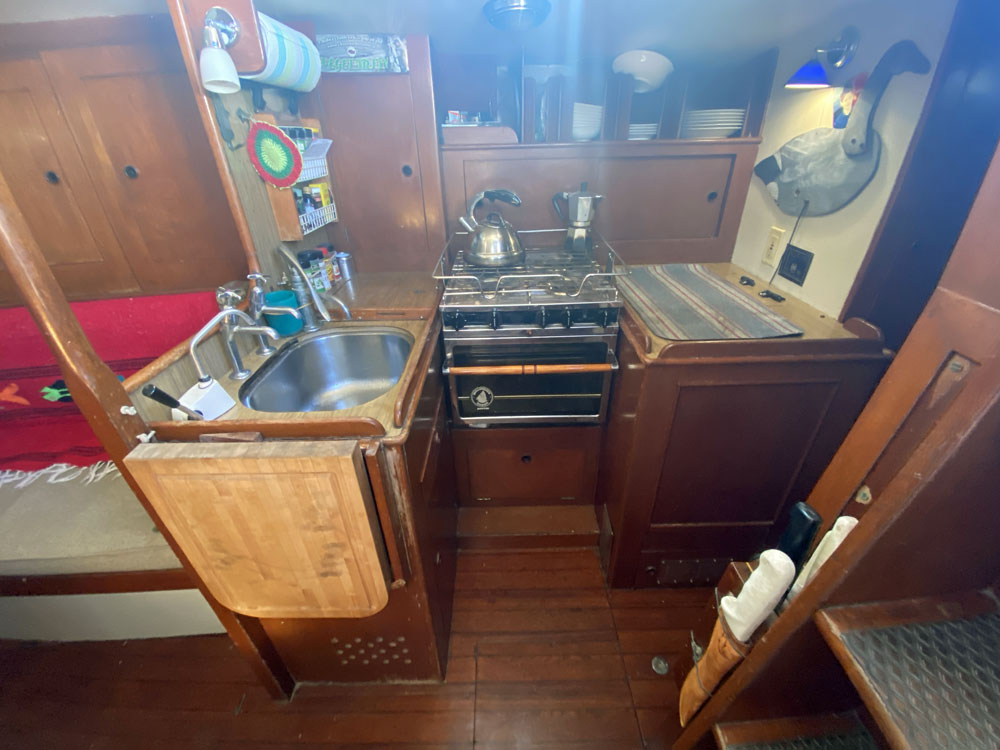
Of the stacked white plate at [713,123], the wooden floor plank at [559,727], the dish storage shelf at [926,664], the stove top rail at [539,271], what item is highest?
the stacked white plate at [713,123]

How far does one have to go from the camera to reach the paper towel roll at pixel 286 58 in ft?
3.58

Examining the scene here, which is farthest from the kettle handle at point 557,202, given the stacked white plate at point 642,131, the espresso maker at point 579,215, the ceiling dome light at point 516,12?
the ceiling dome light at point 516,12

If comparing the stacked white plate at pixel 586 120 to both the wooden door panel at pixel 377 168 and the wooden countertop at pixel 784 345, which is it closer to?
the wooden door panel at pixel 377 168

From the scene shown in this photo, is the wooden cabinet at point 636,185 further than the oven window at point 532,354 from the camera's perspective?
Yes

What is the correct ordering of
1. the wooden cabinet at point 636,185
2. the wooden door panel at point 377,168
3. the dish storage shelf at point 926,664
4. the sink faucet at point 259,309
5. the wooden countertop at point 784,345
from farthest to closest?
the wooden cabinet at point 636,185
the wooden door panel at point 377,168
the sink faucet at point 259,309
the wooden countertop at point 784,345
the dish storage shelf at point 926,664

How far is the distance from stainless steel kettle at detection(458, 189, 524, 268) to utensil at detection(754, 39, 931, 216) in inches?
37.9

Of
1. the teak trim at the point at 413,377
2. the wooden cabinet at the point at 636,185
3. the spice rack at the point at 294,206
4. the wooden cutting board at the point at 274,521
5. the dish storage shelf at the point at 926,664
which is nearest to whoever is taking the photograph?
the dish storage shelf at the point at 926,664

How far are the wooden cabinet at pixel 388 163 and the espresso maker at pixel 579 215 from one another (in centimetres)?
55

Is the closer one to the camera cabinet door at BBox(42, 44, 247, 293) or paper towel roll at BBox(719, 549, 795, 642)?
paper towel roll at BBox(719, 549, 795, 642)

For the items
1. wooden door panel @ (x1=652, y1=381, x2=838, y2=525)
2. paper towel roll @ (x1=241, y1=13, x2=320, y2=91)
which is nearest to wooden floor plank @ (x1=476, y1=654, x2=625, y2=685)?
wooden door panel @ (x1=652, y1=381, x2=838, y2=525)

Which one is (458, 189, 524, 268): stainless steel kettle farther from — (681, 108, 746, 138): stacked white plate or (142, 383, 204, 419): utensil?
(142, 383, 204, 419): utensil

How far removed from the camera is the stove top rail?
1.39 m

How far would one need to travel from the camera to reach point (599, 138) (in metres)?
1.68

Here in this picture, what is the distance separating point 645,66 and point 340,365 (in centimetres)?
157
